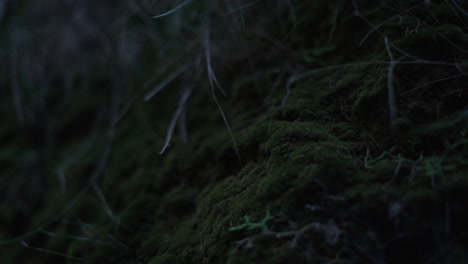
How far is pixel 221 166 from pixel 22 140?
6.03 feet

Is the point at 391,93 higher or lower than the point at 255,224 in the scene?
higher

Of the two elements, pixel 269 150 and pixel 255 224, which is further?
pixel 269 150

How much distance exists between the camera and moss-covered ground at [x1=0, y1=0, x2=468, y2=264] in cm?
77

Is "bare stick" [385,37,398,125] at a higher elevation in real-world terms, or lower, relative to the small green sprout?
higher

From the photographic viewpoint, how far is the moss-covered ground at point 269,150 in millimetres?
767

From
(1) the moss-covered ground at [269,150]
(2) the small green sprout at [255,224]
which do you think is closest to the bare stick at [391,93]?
(1) the moss-covered ground at [269,150]

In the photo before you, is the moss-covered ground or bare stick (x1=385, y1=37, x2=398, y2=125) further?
bare stick (x1=385, y1=37, x2=398, y2=125)

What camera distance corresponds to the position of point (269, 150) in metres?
1.07

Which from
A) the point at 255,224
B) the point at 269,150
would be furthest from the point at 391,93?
the point at 255,224

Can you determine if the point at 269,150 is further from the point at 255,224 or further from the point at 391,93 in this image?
the point at 391,93

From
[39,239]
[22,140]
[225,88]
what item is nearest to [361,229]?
[225,88]

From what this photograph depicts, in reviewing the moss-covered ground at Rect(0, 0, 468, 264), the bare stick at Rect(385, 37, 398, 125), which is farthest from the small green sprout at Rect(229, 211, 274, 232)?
the bare stick at Rect(385, 37, 398, 125)

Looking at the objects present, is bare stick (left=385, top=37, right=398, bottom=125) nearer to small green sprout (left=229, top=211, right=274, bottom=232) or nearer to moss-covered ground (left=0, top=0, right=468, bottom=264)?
moss-covered ground (left=0, top=0, right=468, bottom=264)

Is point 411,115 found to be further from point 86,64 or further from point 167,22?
point 86,64
